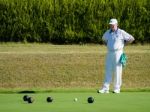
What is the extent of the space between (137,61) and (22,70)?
368 centimetres

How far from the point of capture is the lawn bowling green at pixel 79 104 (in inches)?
460

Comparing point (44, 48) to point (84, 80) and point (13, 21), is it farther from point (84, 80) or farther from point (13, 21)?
point (84, 80)

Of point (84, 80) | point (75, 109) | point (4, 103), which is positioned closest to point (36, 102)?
point (4, 103)

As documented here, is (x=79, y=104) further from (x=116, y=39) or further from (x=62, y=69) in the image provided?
(x=62, y=69)

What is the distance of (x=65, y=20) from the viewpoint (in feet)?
89.9

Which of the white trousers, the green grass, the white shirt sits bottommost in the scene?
the green grass

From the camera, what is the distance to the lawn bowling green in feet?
38.3

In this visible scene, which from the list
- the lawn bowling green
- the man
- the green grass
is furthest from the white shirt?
the green grass

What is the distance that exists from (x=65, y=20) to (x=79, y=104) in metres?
15.1

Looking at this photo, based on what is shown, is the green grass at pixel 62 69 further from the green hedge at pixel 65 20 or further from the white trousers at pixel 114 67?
the white trousers at pixel 114 67

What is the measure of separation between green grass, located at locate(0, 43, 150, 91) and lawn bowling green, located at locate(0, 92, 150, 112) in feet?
25.0

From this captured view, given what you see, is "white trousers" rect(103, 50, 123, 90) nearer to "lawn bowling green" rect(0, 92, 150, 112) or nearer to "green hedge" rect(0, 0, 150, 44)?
"lawn bowling green" rect(0, 92, 150, 112)

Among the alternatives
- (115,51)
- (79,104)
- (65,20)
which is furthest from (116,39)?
(65,20)

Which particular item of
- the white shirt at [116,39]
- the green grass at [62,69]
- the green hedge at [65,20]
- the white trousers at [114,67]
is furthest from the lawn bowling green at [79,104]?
the green hedge at [65,20]
